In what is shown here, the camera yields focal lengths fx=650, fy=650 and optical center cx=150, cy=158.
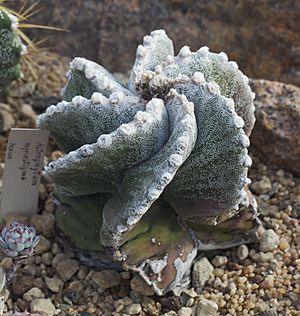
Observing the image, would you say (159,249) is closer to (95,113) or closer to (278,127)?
(95,113)

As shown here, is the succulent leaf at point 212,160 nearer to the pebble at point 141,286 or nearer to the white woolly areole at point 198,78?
the white woolly areole at point 198,78

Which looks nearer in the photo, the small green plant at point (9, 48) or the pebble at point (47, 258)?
the pebble at point (47, 258)

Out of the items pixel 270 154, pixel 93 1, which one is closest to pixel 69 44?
pixel 93 1

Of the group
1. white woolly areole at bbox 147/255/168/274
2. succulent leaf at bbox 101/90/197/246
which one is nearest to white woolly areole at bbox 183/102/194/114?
succulent leaf at bbox 101/90/197/246

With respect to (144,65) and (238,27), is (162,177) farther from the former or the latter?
(238,27)

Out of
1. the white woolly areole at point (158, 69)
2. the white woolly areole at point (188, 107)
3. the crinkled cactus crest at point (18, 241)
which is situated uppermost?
the white woolly areole at point (188, 107)

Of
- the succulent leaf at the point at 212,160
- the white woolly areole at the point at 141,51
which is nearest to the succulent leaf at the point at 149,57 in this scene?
the white woolly areole at the point at 141,51

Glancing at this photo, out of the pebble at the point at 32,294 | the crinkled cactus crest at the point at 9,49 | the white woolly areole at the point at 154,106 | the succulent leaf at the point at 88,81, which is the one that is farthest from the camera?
the crinkled cactus crest at the point at 9,49
